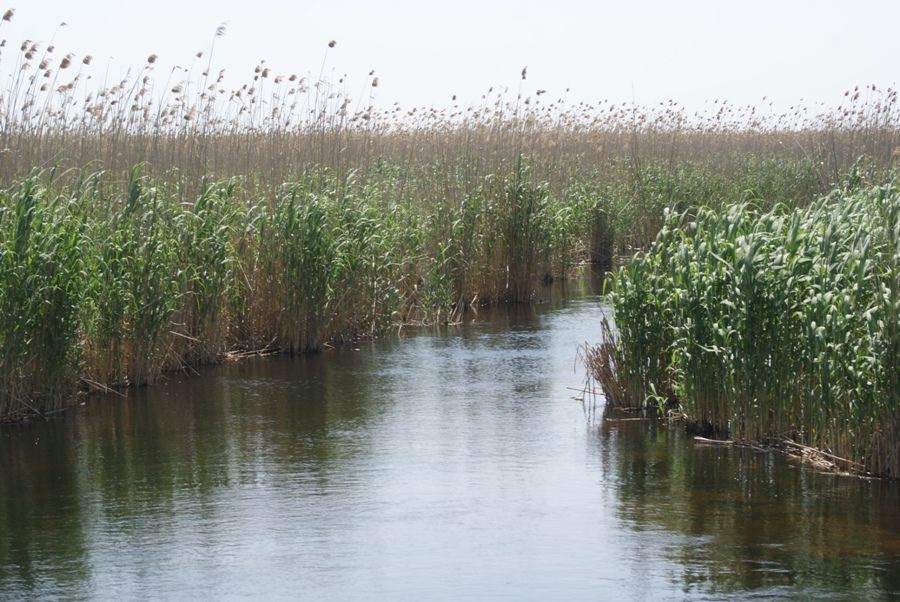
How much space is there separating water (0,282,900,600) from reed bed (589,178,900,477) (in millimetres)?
382

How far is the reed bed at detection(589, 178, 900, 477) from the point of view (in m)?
7.99

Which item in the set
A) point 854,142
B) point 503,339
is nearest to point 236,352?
point 503,339

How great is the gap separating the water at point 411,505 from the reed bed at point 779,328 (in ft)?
1.25

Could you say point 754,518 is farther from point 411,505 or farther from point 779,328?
point 411,505

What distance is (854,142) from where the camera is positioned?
74.7 feet

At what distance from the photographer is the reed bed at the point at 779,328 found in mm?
7992

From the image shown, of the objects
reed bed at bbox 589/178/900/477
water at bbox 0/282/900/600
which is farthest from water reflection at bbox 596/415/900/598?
reed bed at bbox 589/178/900/477

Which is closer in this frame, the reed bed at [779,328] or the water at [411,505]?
the water at [411,505]

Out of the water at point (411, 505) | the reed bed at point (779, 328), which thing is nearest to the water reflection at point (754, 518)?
the water at point (411, 505)

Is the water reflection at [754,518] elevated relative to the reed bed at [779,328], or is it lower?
lower

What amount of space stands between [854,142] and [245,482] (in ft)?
58.3

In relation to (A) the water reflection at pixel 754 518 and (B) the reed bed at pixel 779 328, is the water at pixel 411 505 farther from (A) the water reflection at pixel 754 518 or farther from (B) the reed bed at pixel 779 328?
(B) the reed bed at pixel 779 328

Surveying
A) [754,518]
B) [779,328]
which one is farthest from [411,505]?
[779,328]

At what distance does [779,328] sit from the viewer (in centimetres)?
884
